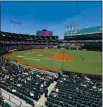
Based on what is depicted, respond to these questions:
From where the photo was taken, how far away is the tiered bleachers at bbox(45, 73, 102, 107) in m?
22.0

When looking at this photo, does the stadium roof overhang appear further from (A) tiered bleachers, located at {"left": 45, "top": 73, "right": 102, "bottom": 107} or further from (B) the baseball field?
(A) tiered bleachers, located at {"left": 45, "top": 73, "right": 102, "bottom": 107}

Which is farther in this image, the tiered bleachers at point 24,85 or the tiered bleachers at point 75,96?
the tiered bleachers at point 24,85

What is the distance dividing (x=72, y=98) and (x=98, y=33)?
7444 cm

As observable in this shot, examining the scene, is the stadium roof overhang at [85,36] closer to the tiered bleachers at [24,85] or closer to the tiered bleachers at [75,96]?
the tiered bleachers at [24,85]

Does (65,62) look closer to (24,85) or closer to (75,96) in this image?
(24,85)

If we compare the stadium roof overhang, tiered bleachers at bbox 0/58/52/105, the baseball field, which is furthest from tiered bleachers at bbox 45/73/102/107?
the stadium roof overhang

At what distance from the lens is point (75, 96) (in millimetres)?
23984

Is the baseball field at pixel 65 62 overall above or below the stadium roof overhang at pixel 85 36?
below

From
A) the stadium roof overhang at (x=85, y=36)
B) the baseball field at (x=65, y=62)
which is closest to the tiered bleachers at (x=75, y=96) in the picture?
the baseball field at (x=65, y=62)

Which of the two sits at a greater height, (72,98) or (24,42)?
(24,42)

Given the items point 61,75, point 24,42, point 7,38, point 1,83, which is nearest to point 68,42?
point 24,42

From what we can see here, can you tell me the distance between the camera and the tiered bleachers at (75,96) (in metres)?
22.0

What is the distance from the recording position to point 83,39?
4392 inches

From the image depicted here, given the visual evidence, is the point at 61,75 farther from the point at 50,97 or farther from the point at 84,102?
the point at 84,102
